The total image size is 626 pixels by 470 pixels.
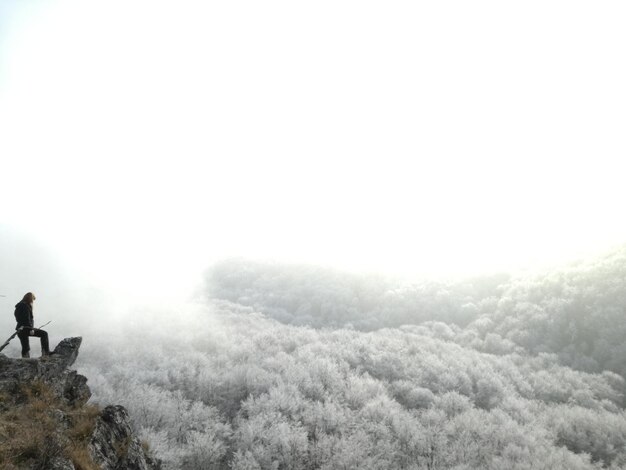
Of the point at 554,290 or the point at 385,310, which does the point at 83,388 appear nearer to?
the point at 385,310

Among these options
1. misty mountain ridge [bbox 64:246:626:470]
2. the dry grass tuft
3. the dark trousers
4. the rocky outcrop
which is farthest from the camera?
misty mountain ridge [bbox 64:246:626:470]

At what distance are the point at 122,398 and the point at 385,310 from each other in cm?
2693

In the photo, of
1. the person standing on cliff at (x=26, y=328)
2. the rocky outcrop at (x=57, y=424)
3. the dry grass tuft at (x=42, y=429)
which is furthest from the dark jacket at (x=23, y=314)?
the dry grass tuft at (x=42, y=429)

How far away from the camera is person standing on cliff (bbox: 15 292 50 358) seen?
32.9 feet

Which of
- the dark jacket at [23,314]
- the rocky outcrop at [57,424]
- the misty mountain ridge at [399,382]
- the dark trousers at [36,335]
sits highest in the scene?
the dark jacket at [23,314]

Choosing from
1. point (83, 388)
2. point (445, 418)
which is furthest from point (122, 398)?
point (445, 418)

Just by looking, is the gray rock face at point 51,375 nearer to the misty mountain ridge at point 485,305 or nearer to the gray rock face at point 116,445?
the gray rock face at point 116,445

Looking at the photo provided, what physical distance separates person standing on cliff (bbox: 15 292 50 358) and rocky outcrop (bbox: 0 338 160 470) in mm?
507

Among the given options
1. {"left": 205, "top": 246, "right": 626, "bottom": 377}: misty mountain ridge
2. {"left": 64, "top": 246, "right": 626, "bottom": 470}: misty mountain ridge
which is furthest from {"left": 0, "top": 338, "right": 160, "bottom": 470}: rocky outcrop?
{"left": 205, "top": 246, "right": 626, "bottom": 377}: misty mountain ridge

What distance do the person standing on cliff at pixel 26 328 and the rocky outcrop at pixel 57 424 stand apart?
507 mm

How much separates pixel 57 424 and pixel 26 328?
4.79 meters

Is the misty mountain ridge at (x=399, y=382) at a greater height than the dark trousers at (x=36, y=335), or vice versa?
the dark trousers at (x=36, y=335)

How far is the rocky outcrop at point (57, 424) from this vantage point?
5.91 m

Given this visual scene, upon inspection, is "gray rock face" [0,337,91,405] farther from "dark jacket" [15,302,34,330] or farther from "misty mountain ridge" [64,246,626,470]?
"misty mountain ridge" [64,246,626,470]
